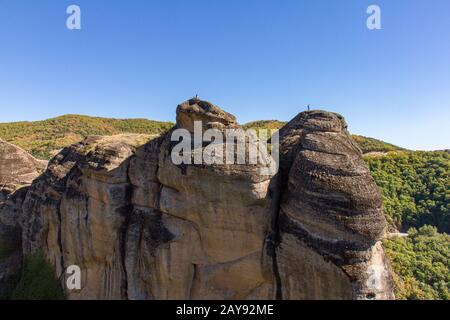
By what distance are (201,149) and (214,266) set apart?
4970mm

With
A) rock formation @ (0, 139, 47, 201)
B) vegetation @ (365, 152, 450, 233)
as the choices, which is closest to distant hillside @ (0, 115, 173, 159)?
rock formation @ (0, 139, 47, 201)

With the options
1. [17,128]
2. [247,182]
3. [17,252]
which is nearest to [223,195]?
[247,182]

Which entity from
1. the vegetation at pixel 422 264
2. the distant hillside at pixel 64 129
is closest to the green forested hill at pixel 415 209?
the vegetation at pixel 422 264

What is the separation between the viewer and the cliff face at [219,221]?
9.38m

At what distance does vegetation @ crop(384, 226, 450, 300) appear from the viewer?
2473 cm

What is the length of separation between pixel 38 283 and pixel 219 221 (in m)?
11.2

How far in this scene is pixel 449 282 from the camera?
2684 cm

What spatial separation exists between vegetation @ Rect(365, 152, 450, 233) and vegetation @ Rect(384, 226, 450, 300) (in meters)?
6.71

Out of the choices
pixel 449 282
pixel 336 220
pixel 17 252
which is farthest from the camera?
pixel 449 282

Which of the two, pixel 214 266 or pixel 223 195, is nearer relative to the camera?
pixel 223 195

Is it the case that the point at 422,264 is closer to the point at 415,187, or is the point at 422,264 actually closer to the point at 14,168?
the point at 415,187

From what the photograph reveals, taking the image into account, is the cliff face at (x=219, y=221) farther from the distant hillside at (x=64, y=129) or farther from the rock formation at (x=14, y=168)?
the distant hillside at (x=64, y=129)

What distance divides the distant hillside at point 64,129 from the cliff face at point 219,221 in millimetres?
56471
